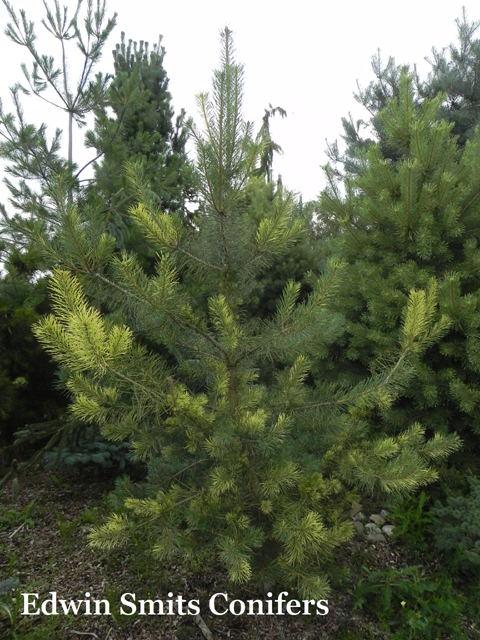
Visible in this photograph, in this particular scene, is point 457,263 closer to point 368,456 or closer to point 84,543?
point 368,456

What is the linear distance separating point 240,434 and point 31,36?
514 cm

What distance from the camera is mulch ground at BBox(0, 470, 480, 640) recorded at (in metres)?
2.34

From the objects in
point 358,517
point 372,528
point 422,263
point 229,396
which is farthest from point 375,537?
point 422,263

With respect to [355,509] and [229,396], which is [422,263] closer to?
[355,509]

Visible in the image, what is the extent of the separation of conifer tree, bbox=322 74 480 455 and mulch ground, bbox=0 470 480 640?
1.13 metres

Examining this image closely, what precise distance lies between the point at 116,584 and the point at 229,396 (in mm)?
1380

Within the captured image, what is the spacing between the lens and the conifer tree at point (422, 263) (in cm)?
346

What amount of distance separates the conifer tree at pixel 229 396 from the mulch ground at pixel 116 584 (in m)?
0.43

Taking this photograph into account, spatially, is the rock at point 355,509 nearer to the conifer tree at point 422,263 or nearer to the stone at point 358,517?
the stone at point 358,517

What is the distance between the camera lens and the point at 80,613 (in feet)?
7.96

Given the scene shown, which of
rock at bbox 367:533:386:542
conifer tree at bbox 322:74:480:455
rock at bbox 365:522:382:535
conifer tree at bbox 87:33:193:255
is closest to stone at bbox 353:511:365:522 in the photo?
rock at bbox 365:522:382:535

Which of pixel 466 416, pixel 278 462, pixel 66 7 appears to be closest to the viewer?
pixel 278 462

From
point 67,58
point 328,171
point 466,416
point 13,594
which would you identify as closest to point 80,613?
Answer: point 13,594

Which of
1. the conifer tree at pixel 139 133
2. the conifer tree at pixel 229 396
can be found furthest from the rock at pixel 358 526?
the conifer tree at pixel 139 133
